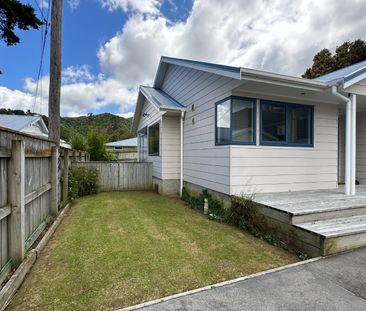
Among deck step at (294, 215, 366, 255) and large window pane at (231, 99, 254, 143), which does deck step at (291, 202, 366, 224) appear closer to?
deck step at (294, 215, 366, 255)

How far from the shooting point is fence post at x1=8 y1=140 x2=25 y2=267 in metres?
2.71

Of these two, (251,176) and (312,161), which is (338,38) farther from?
(251,176)

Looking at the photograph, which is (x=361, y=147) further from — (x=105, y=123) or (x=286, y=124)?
(x=105, y=123)

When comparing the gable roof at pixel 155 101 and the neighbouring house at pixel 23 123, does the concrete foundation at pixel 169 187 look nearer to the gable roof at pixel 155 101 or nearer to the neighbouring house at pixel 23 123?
the gable roof at pixel 155 101

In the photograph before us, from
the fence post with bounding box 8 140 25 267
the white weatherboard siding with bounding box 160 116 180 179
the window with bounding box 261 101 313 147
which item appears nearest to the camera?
the fence post with bounding box 8 140 25 267

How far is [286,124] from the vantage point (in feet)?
19.6

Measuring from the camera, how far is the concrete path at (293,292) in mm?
2227

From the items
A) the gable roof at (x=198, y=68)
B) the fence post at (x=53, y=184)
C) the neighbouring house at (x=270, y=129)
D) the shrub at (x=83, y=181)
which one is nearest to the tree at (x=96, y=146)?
the gable roof at (x=198, y=68)

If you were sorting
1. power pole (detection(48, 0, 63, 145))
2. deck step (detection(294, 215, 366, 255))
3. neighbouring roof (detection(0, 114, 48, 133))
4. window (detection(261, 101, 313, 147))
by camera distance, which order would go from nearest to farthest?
deck step (detection(294, 215, 366, 255))
window (detection(261, 101, 313, 147))
power pole (detection(48, 0, 63, 145))
neighbouring roof (detection(0, 114, 48, 133))

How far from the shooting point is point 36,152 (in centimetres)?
393

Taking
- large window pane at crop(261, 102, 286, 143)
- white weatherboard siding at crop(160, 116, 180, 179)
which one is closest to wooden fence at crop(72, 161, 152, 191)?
white weatherboard siding at crop(160, 116, 180, 179)

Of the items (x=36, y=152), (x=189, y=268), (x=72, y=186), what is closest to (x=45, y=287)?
(x=189, y=268)

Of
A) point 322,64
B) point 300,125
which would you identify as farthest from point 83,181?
point 322,64

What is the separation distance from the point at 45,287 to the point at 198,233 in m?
2.66
